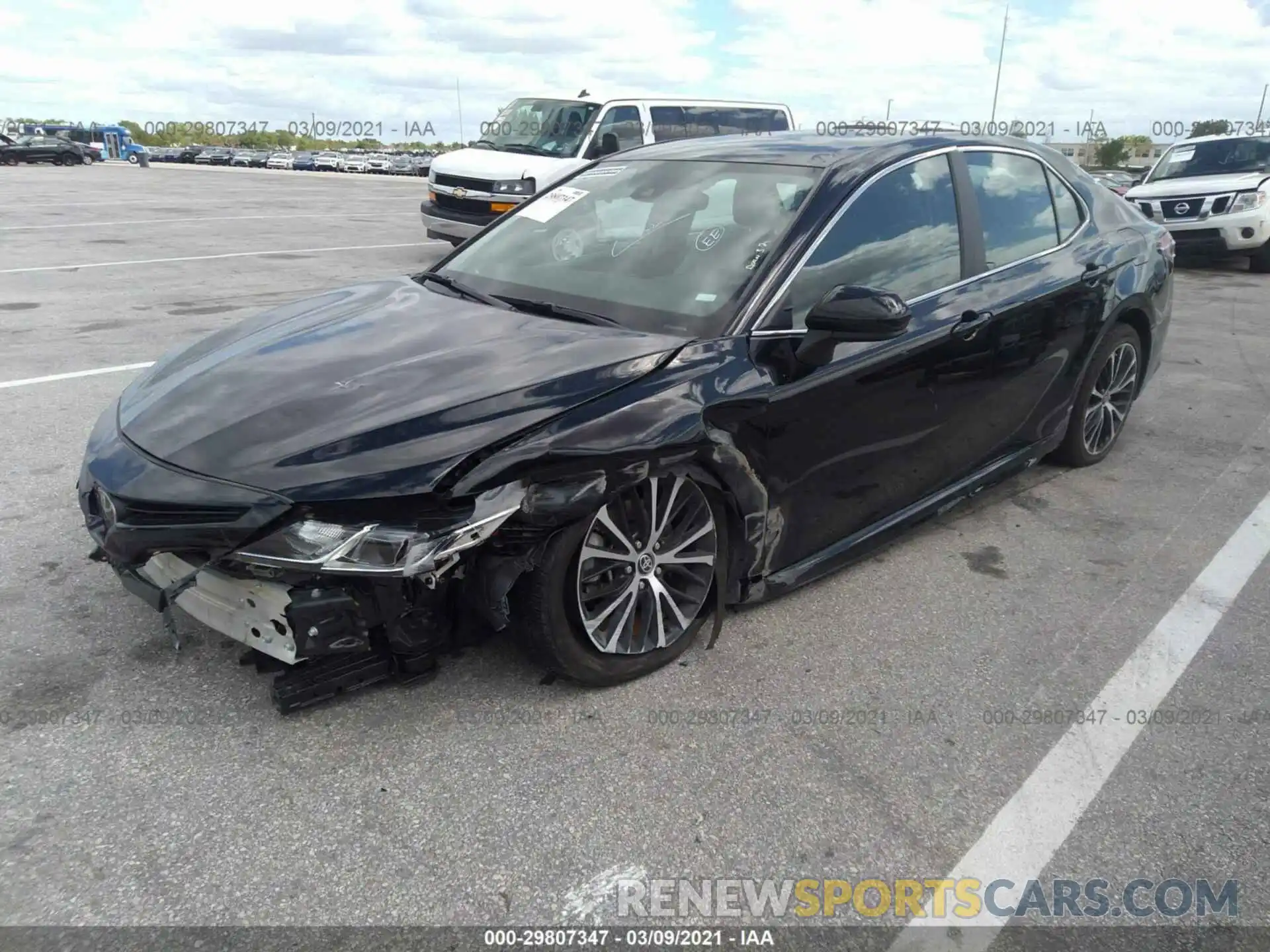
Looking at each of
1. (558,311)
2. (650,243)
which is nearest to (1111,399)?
(650,243)

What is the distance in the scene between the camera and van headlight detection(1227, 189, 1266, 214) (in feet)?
41.3

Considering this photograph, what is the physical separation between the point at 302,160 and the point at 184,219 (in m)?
47.7

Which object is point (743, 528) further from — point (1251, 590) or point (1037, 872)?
point (1251, 590)

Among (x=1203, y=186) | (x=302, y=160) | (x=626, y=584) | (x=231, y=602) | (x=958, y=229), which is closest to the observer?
(x=231, y=602)

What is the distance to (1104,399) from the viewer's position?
196 inches

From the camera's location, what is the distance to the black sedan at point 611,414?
2541 millimetres

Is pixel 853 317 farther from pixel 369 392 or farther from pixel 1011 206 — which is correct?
pixel 1011 206

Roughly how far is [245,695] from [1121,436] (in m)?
4.99

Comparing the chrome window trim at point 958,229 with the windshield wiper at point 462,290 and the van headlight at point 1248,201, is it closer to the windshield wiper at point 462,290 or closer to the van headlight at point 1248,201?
the windshield wiper at point 462,290

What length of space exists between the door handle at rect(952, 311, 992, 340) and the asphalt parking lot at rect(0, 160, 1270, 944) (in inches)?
36.8

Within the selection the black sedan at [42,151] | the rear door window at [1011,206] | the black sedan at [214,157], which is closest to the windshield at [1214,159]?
the rear door window at [1011,206]

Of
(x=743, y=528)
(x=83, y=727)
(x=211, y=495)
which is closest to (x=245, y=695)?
(x=83, y=727)

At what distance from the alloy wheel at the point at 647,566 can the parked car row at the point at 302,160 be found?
163 ft

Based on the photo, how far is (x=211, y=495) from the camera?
2510mm
